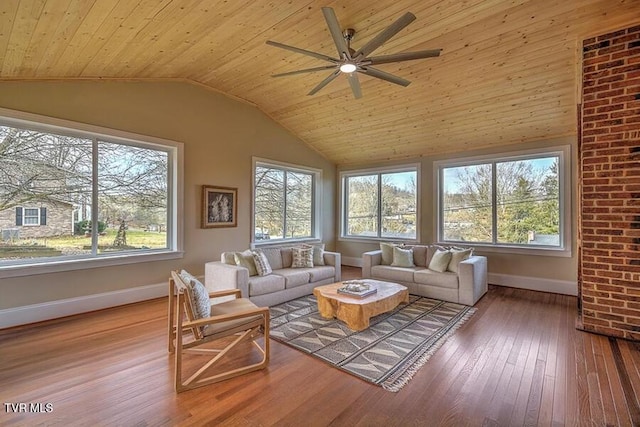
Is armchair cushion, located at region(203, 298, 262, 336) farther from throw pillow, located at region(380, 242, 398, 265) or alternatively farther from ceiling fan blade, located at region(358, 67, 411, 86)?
throw pillow, located at region(380, 242, 398, 265)

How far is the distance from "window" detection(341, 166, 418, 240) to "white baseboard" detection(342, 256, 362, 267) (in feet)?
1.80

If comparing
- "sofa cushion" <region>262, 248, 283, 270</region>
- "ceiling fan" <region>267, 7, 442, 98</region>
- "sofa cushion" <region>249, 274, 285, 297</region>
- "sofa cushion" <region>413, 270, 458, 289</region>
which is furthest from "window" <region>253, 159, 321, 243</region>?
"ceiling fan" <region>267, 7, 442, 98</region>

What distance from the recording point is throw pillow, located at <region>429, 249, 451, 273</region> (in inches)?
184

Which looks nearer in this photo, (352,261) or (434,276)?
(434,276)

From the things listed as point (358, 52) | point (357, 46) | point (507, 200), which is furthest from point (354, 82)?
point (507, 200)

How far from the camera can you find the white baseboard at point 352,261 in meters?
7.30

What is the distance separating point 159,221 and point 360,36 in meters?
3.90

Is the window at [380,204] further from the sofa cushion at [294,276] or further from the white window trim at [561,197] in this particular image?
the sofa cushion at [294,276]

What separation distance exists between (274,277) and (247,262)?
441mm

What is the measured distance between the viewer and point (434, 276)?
4.52 m

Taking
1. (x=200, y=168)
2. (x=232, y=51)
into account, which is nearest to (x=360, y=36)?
(x=232, y=51)

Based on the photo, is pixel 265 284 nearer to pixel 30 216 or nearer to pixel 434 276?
pixel 434 276

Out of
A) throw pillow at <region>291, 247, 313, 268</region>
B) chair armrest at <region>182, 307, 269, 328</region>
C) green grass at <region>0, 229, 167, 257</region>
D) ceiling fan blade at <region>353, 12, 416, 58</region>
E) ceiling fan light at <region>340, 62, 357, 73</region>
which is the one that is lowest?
chair armrest at <region>182, 307, 269, 328</region>

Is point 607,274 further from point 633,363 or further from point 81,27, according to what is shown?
point 81,27
